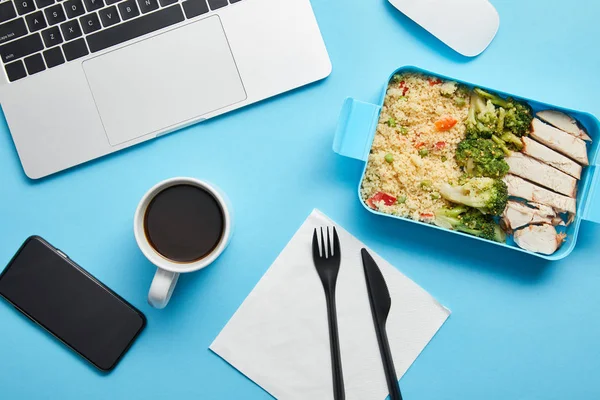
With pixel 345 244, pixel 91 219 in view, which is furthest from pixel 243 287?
pixel 91 219

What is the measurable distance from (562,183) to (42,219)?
3.23ft

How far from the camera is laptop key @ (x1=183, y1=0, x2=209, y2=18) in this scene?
2.91 ft

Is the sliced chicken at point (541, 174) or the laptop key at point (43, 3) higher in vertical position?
the laptop key at point (43, 3)

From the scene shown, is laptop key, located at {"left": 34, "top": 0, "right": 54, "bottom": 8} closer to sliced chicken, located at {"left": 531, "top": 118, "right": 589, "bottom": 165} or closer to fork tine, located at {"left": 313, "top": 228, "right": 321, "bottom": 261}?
fork tine, located at {"left": 313, "top": 228, "right": 321, "bottom": 261}

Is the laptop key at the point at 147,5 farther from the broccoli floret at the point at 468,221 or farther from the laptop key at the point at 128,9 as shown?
the broccoli floret at the point at 468,221

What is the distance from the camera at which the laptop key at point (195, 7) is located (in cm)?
89

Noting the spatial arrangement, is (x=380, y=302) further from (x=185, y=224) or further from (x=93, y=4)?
(x=93, y=4)

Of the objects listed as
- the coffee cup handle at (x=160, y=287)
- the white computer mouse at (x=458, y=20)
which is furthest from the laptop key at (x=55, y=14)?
the white computer mouse at (x=458, y=20)

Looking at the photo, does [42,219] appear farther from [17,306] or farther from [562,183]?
Answer: [562,183]

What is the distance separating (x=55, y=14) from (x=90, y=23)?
0.06m

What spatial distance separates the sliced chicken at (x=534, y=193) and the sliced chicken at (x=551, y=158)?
47 mm

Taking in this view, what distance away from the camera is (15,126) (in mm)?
932

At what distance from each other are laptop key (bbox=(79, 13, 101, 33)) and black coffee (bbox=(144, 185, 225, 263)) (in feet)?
1.07

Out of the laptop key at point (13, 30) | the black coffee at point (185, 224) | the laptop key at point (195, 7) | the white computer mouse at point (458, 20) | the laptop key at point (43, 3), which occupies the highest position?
the laptop key at point (43, 3)
